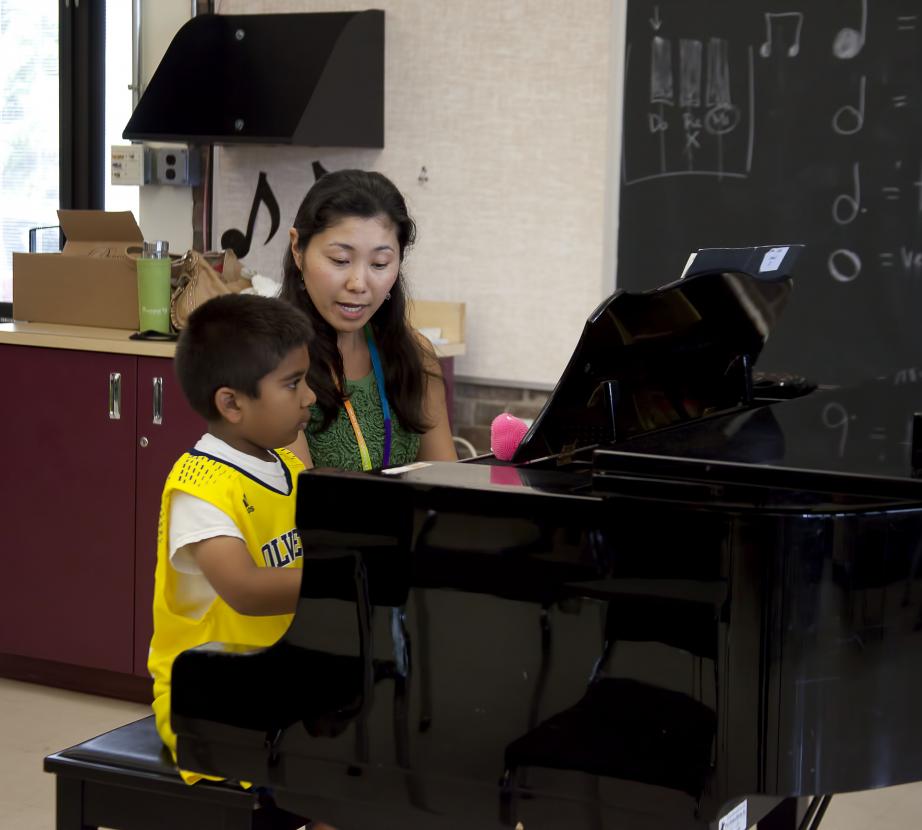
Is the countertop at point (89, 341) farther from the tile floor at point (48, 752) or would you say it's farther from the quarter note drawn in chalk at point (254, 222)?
the tile floor at point (48, 752)

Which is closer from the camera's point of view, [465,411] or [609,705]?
[609,705]

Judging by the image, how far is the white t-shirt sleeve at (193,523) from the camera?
61.8 inches

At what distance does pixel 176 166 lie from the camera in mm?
3969

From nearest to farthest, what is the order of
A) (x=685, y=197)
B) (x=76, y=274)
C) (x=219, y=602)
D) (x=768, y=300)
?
(x=219, y=602)
(x=768, y=300)
(x=685, y=197)
(x=76, y=274)

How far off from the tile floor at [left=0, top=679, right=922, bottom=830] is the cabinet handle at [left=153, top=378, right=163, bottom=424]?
72cm

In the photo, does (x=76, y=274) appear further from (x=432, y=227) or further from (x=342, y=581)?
(x=342, y=581)

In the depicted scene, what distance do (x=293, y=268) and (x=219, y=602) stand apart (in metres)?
0.62

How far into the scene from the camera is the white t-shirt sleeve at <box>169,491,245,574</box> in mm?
1569

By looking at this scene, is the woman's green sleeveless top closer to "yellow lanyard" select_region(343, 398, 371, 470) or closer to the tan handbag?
"yellow lanyard" select_region(343, 398, 371, 470)

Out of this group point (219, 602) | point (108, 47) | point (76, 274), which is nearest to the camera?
point (219, 602)

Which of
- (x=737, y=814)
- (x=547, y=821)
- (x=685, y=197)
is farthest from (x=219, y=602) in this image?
(x=685, y=197)

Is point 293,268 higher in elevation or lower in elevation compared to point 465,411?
higher

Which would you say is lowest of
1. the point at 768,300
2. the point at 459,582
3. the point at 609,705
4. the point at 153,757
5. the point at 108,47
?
the point at 153,757

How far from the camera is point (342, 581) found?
4.67ft
